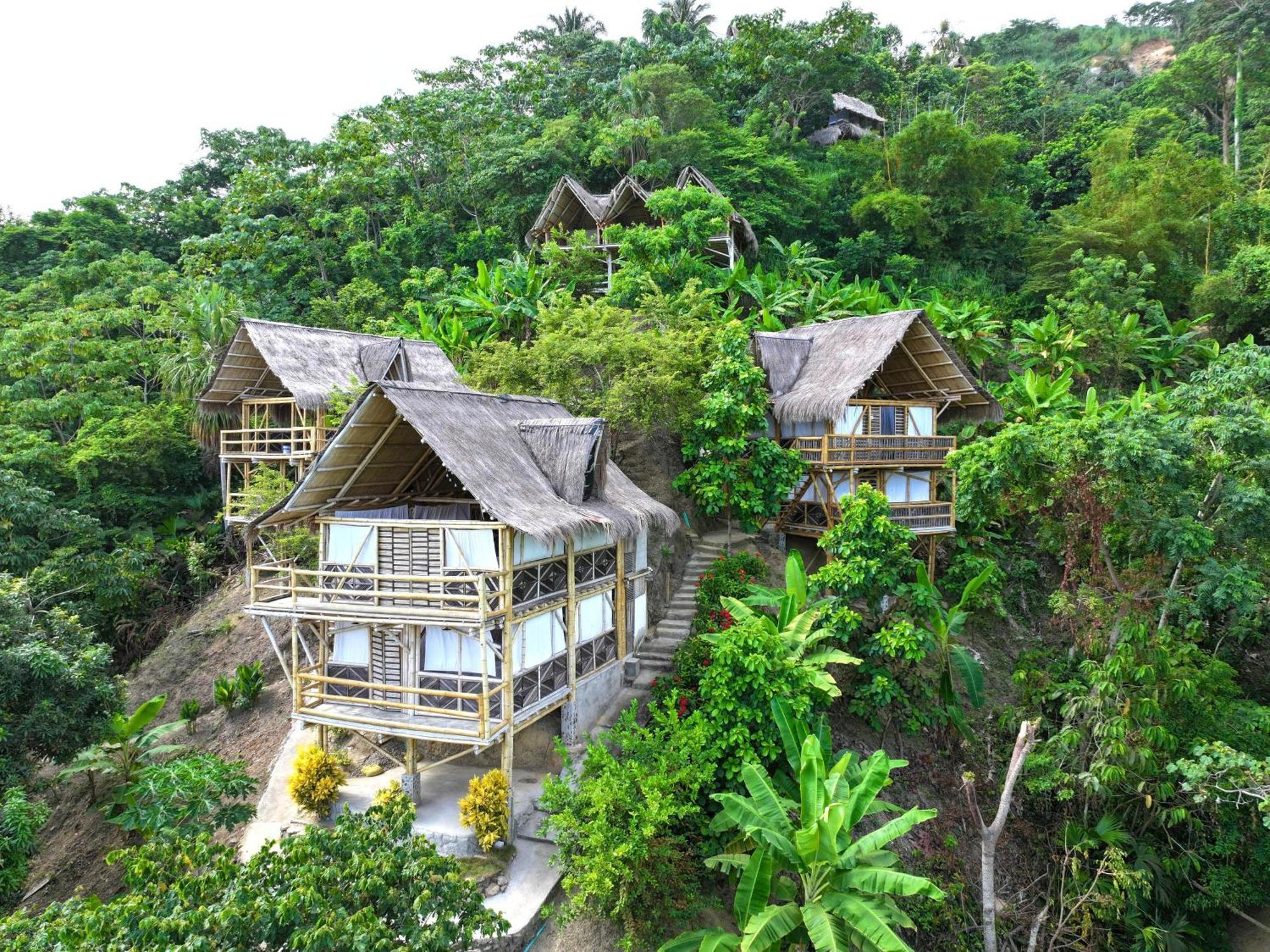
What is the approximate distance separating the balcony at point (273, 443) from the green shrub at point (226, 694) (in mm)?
6036

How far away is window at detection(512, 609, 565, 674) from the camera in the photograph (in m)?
12.3

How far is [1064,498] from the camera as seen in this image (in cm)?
1364

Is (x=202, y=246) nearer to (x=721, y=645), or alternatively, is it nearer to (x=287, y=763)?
(x=287, y=763)

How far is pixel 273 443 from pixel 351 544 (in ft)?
29.6

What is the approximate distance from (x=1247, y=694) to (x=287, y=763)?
21426 millimetres

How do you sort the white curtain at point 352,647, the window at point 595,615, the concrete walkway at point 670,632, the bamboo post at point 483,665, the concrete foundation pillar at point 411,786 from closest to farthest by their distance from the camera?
the bamboo post at point 483,665 < the concrete foundation pillar at point 411,786 < the white curtain at point 352,647 < the window at point 595,615 < the concrete walkway at point 670,632

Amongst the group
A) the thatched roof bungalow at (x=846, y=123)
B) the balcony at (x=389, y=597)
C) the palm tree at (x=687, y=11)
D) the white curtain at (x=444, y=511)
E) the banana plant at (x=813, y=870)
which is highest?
the palm tree at (x=687, y=11)

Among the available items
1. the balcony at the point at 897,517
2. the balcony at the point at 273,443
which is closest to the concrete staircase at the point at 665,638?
the balcony at the point at 897,517

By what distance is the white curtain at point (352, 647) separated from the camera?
1316 centimetres

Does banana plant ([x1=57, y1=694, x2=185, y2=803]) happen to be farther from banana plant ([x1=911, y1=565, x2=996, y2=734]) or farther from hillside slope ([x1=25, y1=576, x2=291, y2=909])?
banana plant ([x1=911, y1=565, x2=996, y2=734])

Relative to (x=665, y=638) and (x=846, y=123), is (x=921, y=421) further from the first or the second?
(x=846, y=123)

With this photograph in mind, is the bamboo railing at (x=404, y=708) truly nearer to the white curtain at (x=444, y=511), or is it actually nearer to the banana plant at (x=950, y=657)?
the white curtain at (x=444, y=511)

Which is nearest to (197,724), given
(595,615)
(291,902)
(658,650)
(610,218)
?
(595,615)

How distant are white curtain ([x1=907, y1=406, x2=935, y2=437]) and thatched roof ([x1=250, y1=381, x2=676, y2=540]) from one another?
8696 millimetres
